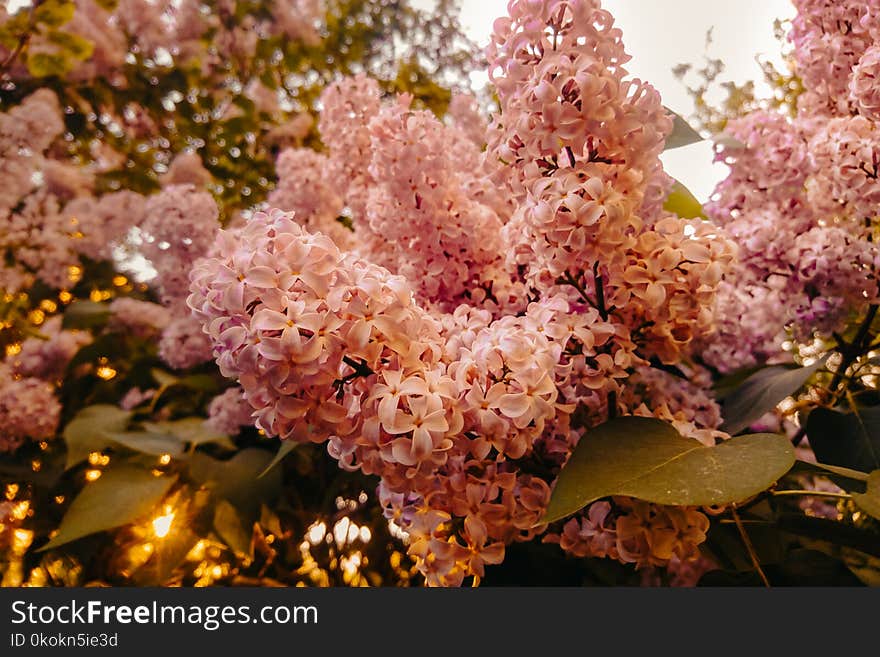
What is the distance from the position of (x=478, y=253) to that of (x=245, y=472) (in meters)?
0.25

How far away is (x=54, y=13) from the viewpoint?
721 millimetres

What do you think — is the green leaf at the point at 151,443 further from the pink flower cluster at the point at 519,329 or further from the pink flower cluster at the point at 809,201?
the pink flower cluster at the point at 809,201

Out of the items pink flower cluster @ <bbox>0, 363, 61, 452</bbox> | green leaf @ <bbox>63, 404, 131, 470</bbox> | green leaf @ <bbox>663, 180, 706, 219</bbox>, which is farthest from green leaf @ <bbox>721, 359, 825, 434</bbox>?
pink flower cluster @ <bbox>0, 363, 61, 452</bbox>

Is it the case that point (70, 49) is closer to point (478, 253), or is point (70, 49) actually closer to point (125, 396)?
point (125, 396)

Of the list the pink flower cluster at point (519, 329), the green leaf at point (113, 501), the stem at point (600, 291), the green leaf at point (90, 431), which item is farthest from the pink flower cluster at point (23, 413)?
the stem at point (600, 291)

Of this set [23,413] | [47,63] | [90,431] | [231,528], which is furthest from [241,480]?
[47,63]

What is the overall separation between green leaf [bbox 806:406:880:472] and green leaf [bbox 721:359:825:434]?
0.9 inches

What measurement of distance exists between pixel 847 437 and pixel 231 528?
1.33 feet

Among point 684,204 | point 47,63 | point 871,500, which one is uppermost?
point 47,63

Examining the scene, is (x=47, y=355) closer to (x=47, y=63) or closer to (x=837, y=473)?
(x=47, y=63)

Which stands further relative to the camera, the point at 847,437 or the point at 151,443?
the point at 151,443

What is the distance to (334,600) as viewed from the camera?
288mm

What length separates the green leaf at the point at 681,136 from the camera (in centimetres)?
43

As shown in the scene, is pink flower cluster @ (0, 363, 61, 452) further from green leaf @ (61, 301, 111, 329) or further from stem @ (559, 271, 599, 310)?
stem @ (559, 271, 599, 310)
